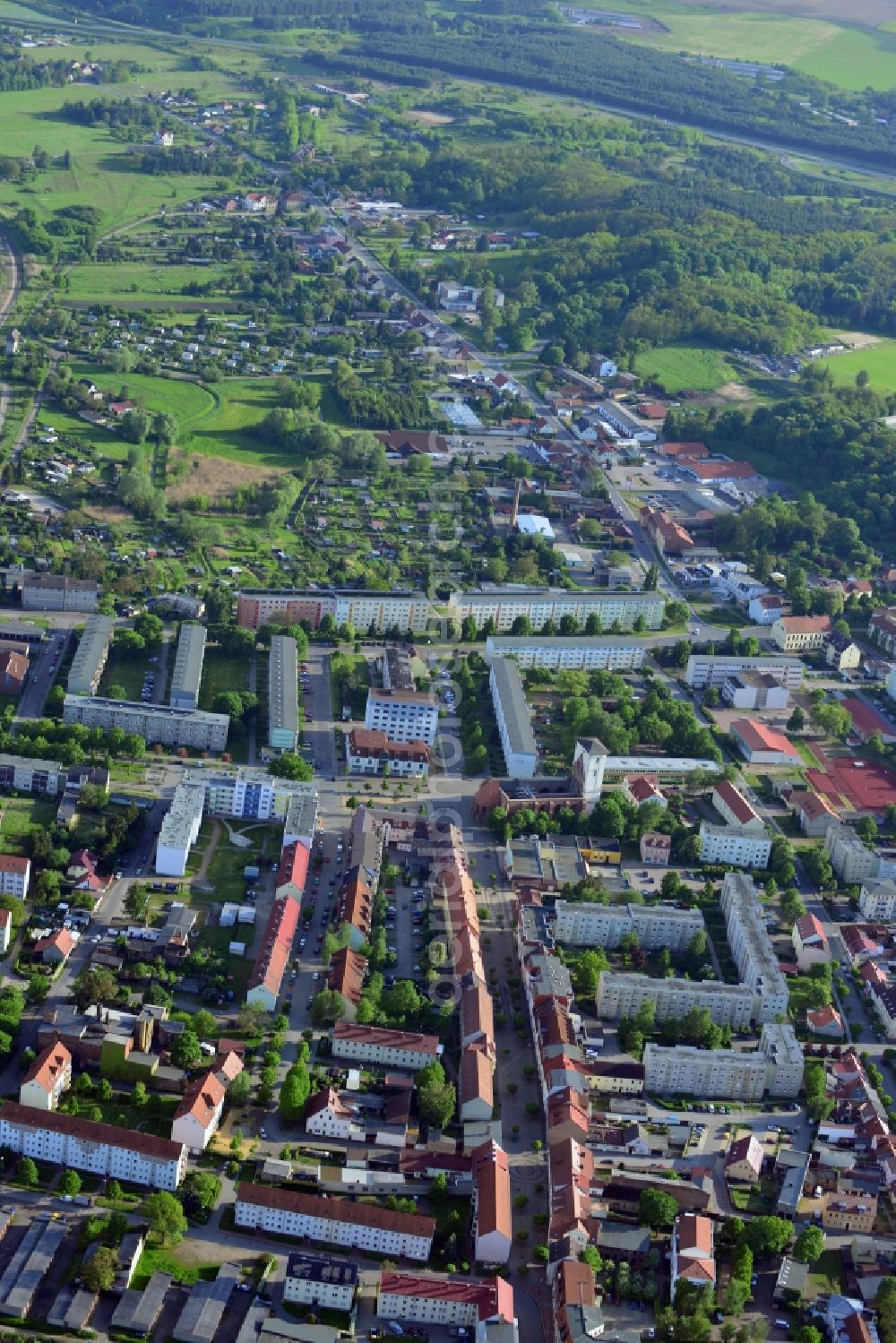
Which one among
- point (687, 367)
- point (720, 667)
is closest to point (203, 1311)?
point (720, 667)

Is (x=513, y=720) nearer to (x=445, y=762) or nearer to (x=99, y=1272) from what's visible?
(x=445, y=762)

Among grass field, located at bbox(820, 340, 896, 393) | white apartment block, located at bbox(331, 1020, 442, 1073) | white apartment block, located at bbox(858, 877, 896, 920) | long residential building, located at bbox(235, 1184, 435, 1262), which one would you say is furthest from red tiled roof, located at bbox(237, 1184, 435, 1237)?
grass field, located at bbox(820, 340, 896, 393)

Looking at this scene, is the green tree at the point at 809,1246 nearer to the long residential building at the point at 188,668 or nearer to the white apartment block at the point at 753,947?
the white apartment block at the point at 753,947

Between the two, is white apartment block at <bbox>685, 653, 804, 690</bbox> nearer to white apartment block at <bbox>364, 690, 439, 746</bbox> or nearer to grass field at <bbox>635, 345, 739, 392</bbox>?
white apartment block at <bbox>364, 690, 439, 746</bbox>

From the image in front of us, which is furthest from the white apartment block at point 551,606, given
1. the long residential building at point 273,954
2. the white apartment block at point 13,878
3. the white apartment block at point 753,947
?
the white apartment block at point 13,878

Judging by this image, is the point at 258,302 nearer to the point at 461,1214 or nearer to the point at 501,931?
the point at 501,931
